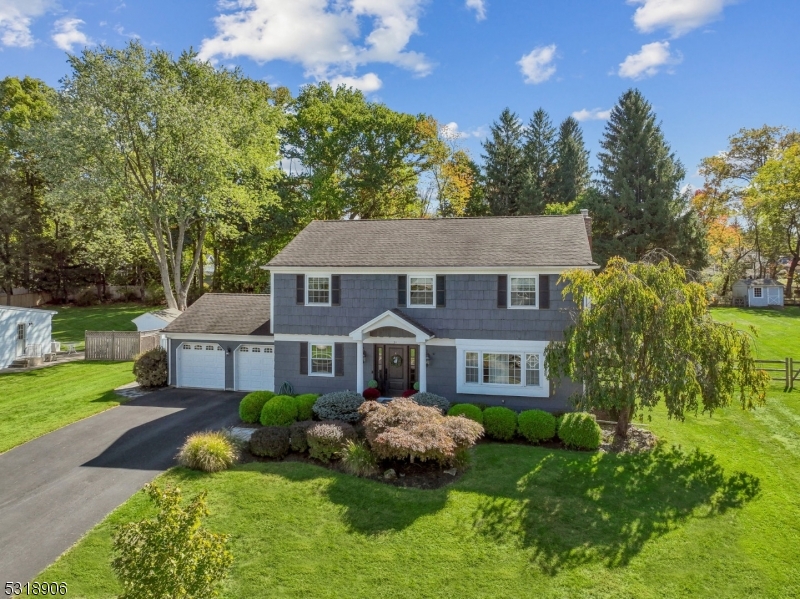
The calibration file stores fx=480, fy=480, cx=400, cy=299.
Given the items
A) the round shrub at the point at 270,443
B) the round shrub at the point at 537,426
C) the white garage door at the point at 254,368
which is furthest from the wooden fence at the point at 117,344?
the round shrub at the point at 537,426

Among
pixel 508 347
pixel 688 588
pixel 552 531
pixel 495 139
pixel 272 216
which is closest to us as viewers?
pixel 688 588

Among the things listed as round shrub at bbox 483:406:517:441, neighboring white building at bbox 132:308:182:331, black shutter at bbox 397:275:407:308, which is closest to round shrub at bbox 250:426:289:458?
round shrub at bbox 483:406:517:441

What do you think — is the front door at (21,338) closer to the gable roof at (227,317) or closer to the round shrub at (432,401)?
the gable roof at (227,317)

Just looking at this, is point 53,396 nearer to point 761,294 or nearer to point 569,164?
point 569,164

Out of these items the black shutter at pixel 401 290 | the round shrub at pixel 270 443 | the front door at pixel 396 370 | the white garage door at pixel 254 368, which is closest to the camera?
the round shrub at pixel 270 443

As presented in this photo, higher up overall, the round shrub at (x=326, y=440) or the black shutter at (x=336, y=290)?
the black shutter at (x=336, y=290)

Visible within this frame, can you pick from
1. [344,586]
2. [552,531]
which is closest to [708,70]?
[552,531]

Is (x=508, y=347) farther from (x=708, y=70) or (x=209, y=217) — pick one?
→ (x=209, y=217)
